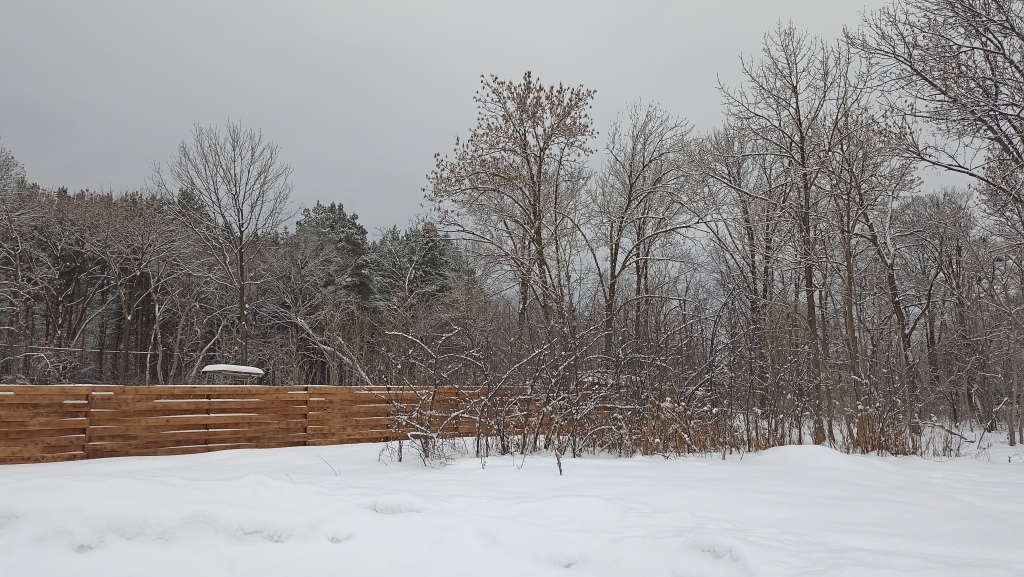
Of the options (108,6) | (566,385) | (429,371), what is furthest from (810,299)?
(108,6)

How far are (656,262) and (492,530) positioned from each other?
16313 mm

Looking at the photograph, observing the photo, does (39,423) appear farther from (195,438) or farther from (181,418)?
(195,438)

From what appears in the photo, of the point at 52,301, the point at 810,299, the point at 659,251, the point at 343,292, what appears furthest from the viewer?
the point at 343,292

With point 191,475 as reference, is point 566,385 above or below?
above

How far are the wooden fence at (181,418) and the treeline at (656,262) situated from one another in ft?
4.84

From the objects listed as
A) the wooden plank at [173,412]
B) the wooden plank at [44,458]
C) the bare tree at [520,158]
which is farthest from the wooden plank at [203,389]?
the bare tree at [520,158]

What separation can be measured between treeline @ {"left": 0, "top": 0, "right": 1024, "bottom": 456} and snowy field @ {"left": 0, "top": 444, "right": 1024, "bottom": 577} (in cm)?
260

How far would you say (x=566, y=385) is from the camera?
7.13m

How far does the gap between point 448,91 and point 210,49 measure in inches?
300

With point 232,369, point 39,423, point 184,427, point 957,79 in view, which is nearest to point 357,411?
point 232,369

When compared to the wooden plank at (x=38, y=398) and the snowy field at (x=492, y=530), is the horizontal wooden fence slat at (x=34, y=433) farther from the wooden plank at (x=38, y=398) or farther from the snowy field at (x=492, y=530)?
the snowy field at (x=492, y=530)

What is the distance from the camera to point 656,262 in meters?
18.6

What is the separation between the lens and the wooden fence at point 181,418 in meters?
7.67

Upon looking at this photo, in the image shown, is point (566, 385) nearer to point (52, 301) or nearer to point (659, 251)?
point (659, 251)
